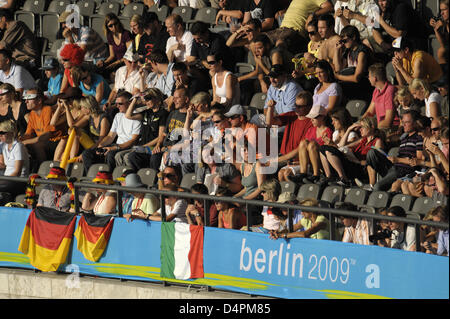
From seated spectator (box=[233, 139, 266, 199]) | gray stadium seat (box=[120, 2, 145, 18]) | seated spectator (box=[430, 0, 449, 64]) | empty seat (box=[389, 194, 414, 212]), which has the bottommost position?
empty seat (box=[389, 194, 414, 212])

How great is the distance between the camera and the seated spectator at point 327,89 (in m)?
12.9

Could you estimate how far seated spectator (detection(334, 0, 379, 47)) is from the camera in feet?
45.3

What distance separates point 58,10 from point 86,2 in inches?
24.5

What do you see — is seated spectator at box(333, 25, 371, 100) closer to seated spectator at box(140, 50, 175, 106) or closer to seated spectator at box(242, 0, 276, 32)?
seated spectator at box(242, 0, 276, 32)

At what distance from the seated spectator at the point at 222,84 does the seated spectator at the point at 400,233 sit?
3.83m

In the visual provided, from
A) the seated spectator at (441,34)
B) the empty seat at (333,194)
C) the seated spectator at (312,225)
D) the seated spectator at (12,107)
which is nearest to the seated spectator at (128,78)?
the seated spectator at (12,107)

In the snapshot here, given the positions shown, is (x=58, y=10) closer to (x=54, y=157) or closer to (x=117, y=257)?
(x=54, y=157)

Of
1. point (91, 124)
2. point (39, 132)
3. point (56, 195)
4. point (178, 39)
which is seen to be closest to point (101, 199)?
point (56, 195)

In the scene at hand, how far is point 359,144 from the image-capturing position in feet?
40.2

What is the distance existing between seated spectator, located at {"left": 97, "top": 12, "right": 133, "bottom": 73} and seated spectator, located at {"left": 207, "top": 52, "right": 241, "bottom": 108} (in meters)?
2.51

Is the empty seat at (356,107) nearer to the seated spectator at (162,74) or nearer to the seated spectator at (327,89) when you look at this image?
the seated spectator at (327,89)

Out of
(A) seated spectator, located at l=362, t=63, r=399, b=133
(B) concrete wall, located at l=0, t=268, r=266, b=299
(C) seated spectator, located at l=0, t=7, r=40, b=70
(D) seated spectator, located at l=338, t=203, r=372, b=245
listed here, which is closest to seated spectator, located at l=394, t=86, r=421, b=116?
(A) seated spectator, located at l=362, t=63, r=399, b=133

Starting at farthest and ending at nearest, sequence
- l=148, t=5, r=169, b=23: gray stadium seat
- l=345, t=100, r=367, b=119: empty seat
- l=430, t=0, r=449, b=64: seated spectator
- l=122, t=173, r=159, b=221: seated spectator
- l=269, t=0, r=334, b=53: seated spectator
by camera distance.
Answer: l=148, t=5, r=169, b=23: gray stadium seat → l=269, t=0, r=334, b=53: seated spectator → l=345, t=100, r=367, b=119: empty seat → l=430, t=0, r=449, b=64: seated spectator → l=122, t=173, r=159, b=221: seated spectator

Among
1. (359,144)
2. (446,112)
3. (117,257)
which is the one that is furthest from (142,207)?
(446,112)
